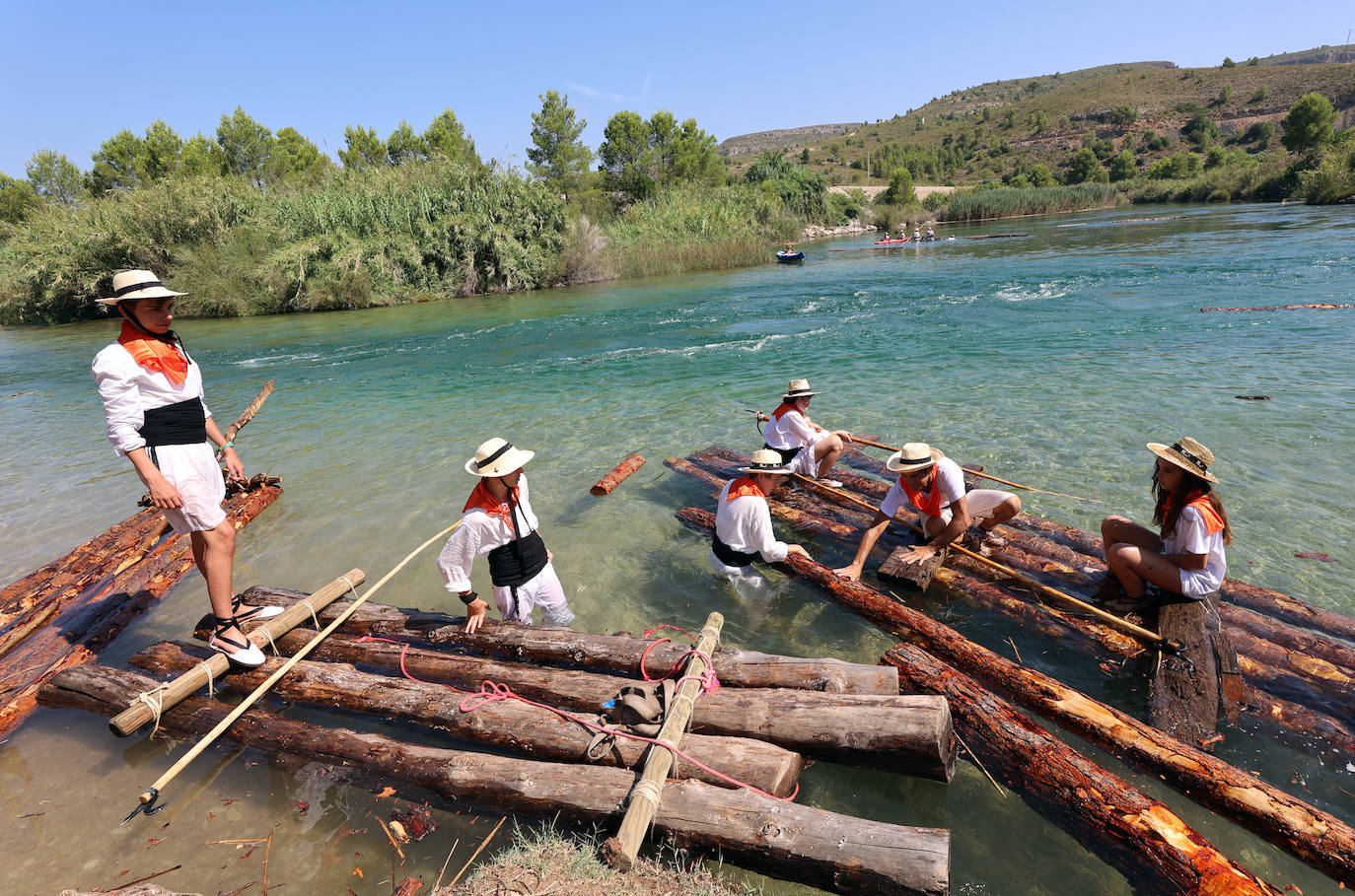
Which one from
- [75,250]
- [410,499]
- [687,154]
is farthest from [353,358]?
[687,154]

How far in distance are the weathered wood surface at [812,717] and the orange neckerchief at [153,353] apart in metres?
2.92

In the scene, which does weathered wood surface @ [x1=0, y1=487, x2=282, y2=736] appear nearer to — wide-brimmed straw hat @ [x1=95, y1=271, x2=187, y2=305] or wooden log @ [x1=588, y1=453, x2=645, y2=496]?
wide-brimmed straw hat @ [x1=95, y1=271, x2=187, y2=305]

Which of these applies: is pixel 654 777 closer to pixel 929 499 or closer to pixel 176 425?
pixel 929 499

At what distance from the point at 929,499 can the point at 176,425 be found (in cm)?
597

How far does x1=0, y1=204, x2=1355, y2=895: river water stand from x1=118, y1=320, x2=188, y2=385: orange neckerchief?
2.63m

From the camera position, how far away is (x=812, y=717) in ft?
12.2

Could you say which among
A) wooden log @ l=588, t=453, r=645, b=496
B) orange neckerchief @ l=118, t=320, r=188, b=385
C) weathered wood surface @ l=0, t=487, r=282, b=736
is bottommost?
wooden log @ l=588, t=453, r=645, b=496

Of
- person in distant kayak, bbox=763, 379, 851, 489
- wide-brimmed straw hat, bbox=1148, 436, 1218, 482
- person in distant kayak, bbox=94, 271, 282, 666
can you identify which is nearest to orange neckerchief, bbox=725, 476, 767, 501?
person in distant kayak, bbox=763, 379, 851, 489

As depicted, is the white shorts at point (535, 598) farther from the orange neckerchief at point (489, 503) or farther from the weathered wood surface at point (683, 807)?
the weathered wood surface at point (683, 807)

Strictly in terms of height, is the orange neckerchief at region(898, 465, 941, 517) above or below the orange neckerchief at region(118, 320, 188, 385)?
below

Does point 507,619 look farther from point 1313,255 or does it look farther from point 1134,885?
point 1313,255

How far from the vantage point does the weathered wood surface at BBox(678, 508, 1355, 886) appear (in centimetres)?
307

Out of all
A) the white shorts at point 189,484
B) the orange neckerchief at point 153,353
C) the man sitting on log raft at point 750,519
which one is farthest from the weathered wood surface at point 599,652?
the orange neckerchief at point 153,353

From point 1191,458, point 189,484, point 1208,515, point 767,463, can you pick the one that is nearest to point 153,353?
point 189,484
